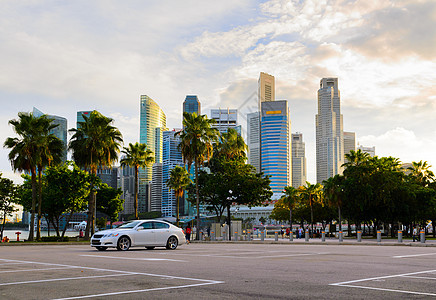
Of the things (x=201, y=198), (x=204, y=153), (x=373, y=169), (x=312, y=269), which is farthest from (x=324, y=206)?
(x=312, y=269)

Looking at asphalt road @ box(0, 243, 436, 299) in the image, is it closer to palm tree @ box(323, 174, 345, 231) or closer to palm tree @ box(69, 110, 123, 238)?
palm tree @ box(69, 110, 123, 238)

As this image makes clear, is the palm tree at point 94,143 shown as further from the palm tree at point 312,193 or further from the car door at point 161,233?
the palm tree at point 312,193

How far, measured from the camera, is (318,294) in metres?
6.96

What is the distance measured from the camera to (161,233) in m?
22.2

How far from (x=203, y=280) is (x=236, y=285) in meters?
0.93

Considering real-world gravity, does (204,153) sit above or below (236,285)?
above

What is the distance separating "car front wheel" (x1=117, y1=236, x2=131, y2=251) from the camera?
821 inches

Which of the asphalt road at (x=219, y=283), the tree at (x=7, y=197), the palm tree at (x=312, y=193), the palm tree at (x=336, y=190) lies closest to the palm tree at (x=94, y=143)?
the tree at (x=7, y=197)

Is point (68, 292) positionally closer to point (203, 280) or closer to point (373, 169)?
point (203, 280)

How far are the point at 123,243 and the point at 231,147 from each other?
39668mm

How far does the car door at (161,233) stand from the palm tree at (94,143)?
2595 cm

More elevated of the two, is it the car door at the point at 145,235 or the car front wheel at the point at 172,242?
the car door at the point at 145,235

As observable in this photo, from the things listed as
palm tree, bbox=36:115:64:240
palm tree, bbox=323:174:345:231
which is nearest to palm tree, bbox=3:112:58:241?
palm tree, bbox=36:115:64:240

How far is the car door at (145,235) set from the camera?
21.5 metres
